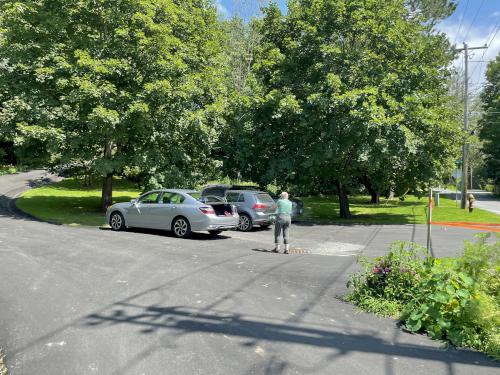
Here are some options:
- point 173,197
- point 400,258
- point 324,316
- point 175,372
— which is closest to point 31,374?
point 175,372

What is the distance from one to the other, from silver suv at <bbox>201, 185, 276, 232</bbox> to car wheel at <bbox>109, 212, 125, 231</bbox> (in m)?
4.59

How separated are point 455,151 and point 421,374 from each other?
77.5 ft

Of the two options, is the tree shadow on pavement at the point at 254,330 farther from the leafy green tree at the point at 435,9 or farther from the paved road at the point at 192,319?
the leafy green tree at the point at 435,9

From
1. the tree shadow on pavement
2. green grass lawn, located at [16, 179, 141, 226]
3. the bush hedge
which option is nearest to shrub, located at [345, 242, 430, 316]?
the bush hedge

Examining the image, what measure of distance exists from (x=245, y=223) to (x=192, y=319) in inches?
479

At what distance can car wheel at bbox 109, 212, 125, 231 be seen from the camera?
15.9m

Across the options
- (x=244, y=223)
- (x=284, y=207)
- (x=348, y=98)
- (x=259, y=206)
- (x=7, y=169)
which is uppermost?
(x=348, y=98)

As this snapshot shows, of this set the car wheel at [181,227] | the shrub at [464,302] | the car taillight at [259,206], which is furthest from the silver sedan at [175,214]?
the shrub at [464,302]

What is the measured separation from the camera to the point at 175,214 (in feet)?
48.3

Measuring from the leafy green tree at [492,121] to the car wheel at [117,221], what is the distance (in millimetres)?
51536

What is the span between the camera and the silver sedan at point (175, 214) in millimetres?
14359

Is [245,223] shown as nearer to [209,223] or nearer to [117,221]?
[209,223]

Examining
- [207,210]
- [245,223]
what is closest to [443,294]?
[207,210]

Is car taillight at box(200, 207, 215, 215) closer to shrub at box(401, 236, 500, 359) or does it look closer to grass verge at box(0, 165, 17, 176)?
shrub at box(401, 236, 500, 359)
